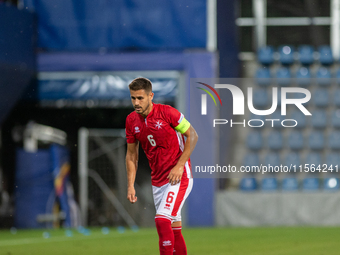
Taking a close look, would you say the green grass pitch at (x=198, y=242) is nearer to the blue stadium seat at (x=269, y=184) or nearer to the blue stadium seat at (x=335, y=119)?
the blue stadium seat at (x=269, y=184)

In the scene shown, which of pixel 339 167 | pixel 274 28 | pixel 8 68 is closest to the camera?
pixel 8 68

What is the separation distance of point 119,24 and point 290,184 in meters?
5.18

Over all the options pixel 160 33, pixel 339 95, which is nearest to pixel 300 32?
pixel 339 95

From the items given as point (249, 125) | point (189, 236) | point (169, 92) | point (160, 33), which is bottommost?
point (189, 236)

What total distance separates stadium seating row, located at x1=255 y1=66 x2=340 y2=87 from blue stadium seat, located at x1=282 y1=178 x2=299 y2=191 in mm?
2843

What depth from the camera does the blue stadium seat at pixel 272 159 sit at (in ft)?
49.2

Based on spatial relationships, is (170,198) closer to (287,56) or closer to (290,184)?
(290,184)

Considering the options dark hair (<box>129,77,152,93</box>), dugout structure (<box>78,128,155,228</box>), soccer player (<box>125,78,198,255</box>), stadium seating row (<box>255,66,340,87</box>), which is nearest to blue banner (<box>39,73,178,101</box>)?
dugout structure (<box>78,128,155,228</box>)

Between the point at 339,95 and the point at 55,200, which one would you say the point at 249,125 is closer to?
the point at 339,95

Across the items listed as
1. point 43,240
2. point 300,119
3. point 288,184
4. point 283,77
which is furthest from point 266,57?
point 43,240

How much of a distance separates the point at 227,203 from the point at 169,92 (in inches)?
98.4

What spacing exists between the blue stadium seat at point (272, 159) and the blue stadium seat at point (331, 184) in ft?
4.93

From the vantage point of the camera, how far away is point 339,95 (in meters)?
→ 15.9

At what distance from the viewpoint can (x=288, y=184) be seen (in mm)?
14148
